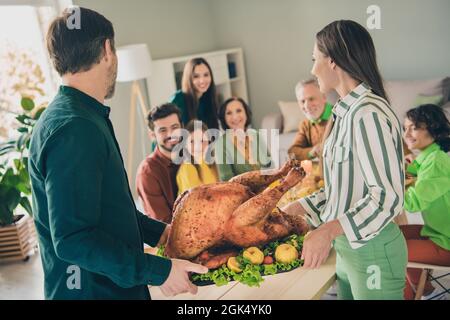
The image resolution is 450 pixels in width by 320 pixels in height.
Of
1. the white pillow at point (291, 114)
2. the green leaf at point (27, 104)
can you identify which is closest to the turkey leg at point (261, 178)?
the green leaf at point (27, 104)

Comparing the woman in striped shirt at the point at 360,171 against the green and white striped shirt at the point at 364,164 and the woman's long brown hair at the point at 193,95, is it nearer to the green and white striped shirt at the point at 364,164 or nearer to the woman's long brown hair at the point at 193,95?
the green and white striped shirt at the point at 364,164

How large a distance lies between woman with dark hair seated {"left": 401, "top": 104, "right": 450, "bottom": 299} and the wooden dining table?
1.30ft

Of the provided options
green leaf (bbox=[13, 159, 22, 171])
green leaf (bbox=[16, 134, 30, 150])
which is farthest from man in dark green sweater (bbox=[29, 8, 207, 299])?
green leaf (bbox=[13, 159, 22, 171])

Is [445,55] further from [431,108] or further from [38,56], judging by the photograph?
[38,56]

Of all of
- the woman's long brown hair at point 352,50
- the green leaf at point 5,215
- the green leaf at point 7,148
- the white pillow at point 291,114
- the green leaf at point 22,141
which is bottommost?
the green leaf at point 5,215

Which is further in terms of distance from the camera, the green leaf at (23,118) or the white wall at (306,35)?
the green leaf at (23,118)

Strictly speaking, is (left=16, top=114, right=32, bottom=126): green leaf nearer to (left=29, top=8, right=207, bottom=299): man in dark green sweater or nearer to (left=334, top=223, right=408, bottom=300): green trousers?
(left=29, top=8, right=207, bottom=299): man in dark green sweater

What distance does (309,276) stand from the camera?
3.56 ft

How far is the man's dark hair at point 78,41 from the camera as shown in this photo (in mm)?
855

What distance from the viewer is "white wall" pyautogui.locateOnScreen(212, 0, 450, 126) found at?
1.71 metres

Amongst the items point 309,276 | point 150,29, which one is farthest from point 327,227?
point 150,29

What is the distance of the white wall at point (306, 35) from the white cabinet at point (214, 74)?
138 millimetres
